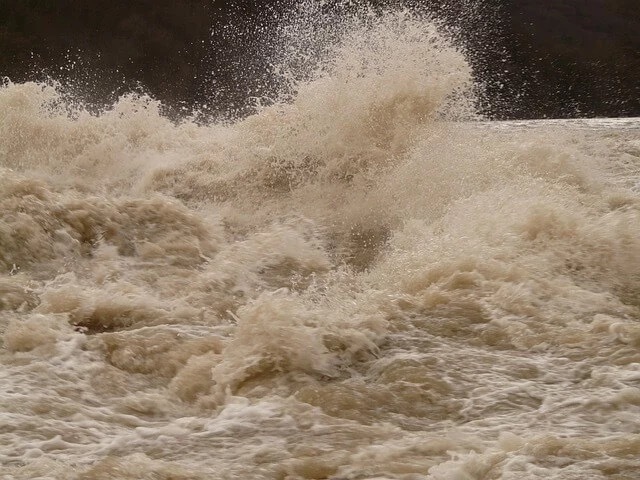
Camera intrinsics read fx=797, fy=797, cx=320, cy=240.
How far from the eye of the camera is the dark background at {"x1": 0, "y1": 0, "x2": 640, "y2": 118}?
545 inches

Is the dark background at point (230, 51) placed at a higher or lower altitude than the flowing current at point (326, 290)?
higher

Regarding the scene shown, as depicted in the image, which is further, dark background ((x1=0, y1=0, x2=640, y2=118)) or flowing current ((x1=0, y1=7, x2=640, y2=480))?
dark background ((x1=0, y1=0, x2=640, y2=118))

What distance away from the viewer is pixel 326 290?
384cm

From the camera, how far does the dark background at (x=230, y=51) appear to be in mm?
13852

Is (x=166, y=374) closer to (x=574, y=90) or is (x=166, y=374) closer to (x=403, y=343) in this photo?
(x=403, y=343)

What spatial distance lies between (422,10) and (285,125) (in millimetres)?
10939

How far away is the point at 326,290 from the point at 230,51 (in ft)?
37.8

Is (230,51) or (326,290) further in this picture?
(230,51)

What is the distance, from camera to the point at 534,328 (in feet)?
10.4

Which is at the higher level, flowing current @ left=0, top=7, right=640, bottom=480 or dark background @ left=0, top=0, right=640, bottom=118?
dark background @ left=0, top=0, right=640, bottom=118

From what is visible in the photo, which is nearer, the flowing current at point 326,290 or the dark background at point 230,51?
the flowing current at point 326,290

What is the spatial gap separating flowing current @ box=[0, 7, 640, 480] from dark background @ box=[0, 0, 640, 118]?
307 inches

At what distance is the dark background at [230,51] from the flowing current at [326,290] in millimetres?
7785

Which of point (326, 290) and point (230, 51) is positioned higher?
point (230, 51)
